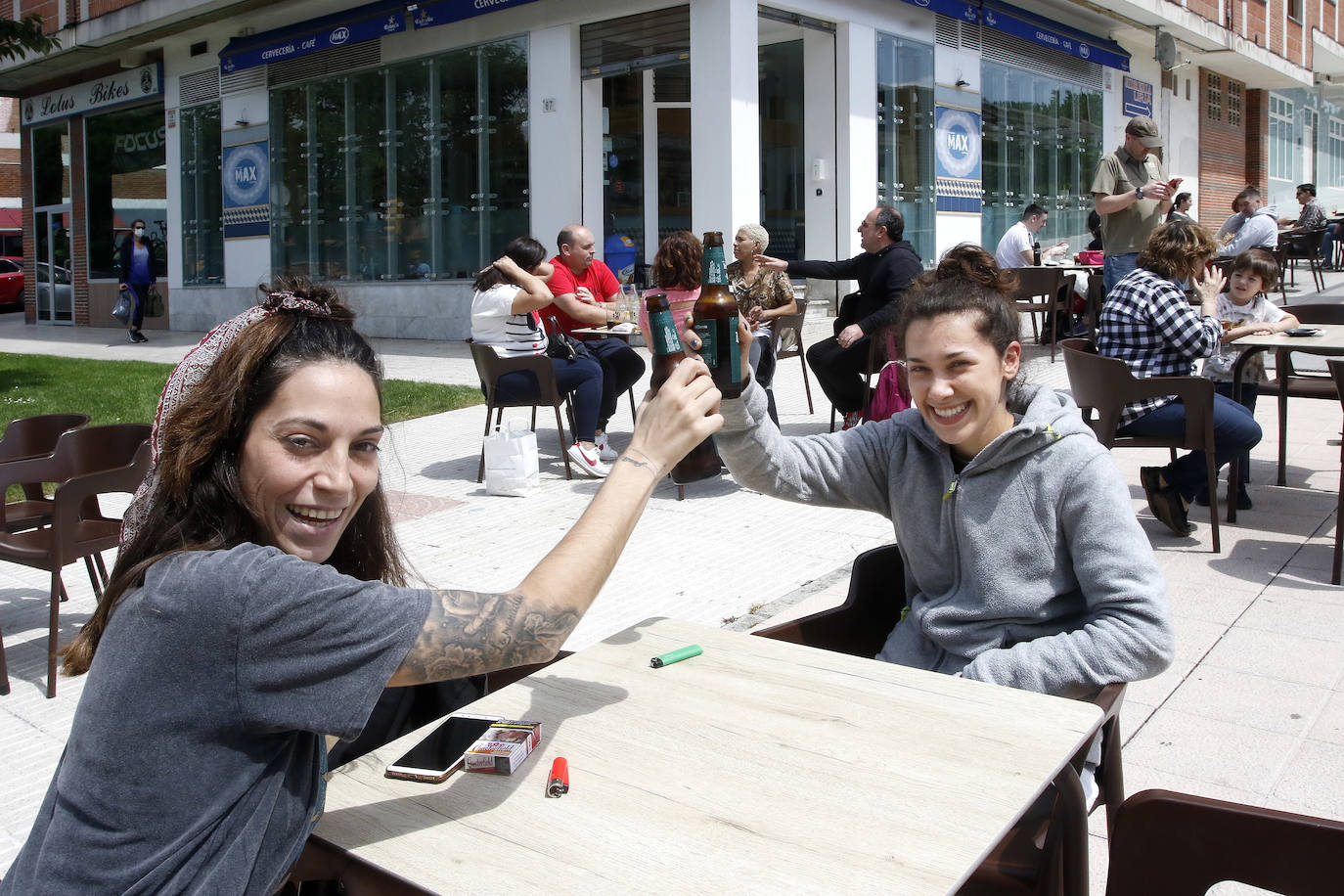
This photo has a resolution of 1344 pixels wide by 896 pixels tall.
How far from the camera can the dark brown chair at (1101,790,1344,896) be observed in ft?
5.13

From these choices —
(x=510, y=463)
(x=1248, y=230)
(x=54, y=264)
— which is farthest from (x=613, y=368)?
(x=54, y=264)

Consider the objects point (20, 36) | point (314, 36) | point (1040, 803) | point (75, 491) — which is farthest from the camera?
point (314, 36)

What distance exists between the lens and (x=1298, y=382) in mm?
6832

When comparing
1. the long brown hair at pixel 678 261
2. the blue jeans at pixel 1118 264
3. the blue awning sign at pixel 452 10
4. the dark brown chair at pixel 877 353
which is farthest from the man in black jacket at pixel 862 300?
the blue awning sign at pixel 452 10

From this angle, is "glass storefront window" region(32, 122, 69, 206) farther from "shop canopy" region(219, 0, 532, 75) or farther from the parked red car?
the parked red car

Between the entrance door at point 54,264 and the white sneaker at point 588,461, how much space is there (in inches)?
777

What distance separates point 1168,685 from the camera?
155 inches

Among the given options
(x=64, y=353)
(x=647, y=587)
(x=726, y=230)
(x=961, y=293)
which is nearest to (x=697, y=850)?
(x=961, y=293)

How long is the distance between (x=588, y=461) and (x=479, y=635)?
5.96 metres

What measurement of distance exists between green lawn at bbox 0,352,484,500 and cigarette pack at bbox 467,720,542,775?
7692 millimetres

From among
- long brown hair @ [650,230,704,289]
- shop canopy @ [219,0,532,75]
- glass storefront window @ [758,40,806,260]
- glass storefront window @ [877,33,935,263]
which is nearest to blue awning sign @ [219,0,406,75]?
shop canopy @ [219,0,532,75]

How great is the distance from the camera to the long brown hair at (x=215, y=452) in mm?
1578

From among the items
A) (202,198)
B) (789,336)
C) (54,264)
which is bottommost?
(789,336)

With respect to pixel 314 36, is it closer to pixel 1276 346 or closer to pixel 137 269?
pixel 137 269
